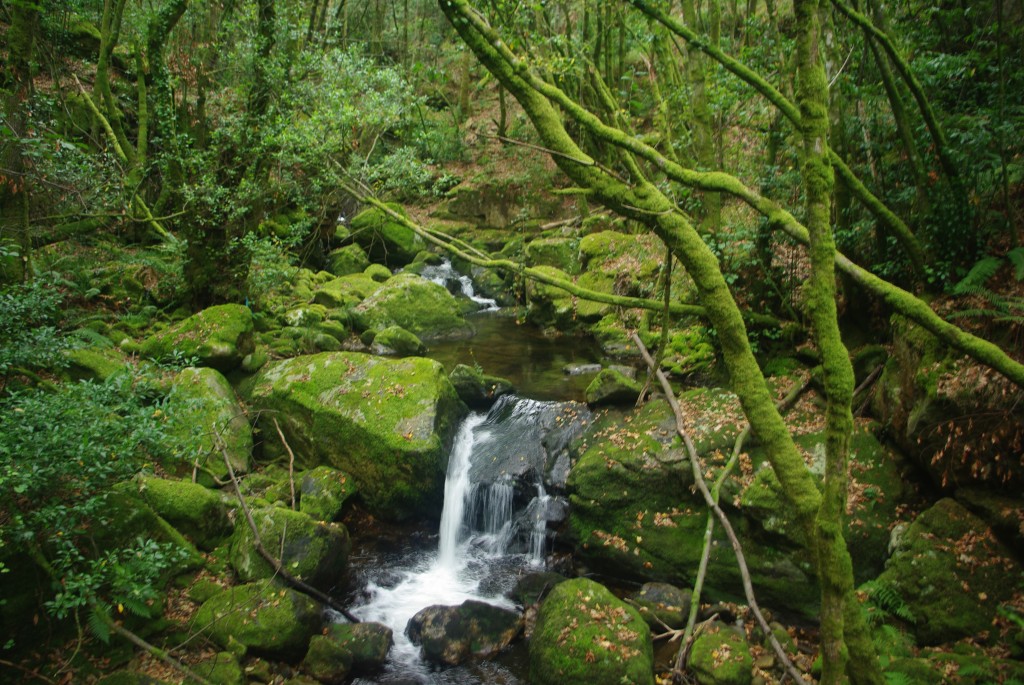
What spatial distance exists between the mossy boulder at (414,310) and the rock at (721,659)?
10.6 metres

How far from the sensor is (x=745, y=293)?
9.13m

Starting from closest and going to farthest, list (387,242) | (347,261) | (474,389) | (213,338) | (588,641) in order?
1. (588,641)
2. (213,338)
3. (474,389)
4. (347,261)
5. (387,242)

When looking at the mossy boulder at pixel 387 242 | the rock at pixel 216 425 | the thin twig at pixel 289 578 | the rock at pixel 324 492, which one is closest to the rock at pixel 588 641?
the thin twig at pixel 289 578

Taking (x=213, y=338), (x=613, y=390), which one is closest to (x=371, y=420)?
(x=213, y=338)

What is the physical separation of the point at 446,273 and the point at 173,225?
9263 millimetres

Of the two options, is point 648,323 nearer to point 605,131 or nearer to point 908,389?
point 908,389

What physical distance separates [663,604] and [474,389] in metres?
5.13

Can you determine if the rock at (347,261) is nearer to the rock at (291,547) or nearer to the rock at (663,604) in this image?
the rock at (291,547)

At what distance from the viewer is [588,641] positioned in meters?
5.73

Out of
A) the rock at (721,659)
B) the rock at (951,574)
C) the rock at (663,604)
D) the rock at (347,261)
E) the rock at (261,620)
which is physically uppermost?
the rock at (347,261)

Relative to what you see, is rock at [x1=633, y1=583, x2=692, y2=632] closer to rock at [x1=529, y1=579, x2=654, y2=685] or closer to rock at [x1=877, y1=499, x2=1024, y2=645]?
rock at [x1=529, y1=579, x2=654, y2=685]

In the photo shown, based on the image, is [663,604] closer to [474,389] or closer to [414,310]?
[474,389]

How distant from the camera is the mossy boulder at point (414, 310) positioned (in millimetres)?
14977

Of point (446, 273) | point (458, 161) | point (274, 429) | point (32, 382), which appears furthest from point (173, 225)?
point (458, 161)
